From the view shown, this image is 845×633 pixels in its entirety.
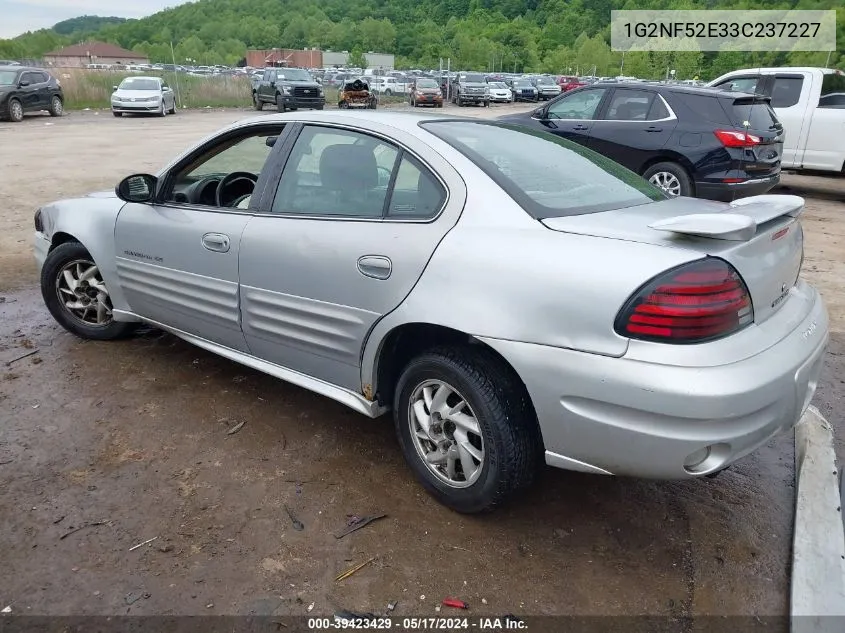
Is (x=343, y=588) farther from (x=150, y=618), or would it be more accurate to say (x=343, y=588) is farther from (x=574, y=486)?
(x=574, y=486)

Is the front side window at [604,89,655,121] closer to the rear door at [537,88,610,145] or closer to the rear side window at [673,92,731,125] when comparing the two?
the rear door at [537,88,610,145]

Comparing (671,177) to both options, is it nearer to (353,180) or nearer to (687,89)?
(687,89)

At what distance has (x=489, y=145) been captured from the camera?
119 inches

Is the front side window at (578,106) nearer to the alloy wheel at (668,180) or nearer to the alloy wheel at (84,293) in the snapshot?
the alloy wheel at (668,180)

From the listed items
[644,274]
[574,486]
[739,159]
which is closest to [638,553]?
[574,486]

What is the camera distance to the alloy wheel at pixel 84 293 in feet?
14.1

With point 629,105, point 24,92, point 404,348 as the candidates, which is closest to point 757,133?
point 629,105

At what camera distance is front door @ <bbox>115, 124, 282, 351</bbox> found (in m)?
3.37

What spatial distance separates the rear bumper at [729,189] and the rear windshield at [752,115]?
2.16 ft

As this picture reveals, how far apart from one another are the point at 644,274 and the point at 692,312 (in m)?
0.19

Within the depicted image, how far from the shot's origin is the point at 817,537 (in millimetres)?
2512

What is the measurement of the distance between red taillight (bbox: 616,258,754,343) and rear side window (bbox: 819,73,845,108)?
1007 cm

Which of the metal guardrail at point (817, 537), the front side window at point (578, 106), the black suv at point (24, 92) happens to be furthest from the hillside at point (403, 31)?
the metal guardrail at point (817, 537)

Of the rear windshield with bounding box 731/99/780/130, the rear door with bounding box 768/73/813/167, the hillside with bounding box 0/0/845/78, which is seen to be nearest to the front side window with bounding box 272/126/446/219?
the rear windshield with bounding box 731/99/780/130
